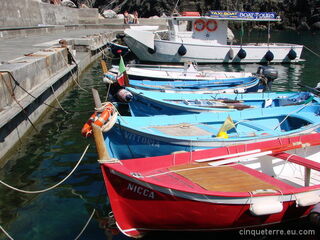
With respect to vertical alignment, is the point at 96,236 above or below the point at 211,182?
below

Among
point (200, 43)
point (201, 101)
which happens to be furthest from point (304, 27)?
point (201, 101)

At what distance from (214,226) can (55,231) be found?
2515 mm

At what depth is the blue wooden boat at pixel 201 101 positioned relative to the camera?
8.73 metres

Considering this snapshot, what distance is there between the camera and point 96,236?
5188mm

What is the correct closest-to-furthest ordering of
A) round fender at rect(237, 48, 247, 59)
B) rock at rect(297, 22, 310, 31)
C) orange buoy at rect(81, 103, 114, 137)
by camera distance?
orange buoy at rect(81, 103, 114, 137) < round fender at rect(237, 48, 247, 59) < rock at rect(297, 22, 310, 31)

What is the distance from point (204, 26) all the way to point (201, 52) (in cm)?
179

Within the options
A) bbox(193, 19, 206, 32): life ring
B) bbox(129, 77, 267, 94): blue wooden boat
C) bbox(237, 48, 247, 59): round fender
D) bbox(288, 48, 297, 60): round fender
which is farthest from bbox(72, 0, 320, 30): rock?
bbox(129, 77, 267, 94): blue wooden boat

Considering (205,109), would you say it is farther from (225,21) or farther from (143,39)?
(225,21)

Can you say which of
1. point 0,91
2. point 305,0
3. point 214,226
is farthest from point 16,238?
→ point 305,0

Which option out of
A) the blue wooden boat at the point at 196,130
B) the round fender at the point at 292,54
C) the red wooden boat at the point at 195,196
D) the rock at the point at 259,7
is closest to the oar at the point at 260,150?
the red wooden boat at the point at 195,196

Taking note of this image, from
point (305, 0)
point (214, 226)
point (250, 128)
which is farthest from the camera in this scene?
point (305, 0)

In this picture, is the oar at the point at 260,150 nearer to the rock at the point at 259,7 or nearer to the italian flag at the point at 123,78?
the italian flag at the point at 123,78

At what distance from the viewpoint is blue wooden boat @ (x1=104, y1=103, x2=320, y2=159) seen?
642 cm

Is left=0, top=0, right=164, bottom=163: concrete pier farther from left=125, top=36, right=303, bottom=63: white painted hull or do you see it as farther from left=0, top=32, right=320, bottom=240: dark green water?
left=125, top=36, right=303, bottom=63: white painted hull
